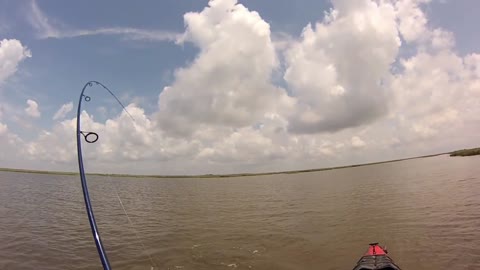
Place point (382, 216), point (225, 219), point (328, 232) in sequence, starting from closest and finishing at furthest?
point (328, 232)
point (382, 216)
point (225, 219)

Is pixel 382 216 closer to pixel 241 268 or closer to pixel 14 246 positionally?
pixel 241 268

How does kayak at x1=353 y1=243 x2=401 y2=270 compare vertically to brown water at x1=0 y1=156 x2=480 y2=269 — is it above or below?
above

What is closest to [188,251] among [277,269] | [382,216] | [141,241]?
[141,241]

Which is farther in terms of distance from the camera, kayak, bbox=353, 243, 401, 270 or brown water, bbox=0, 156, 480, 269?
brown water, bbox=0, 156, 480, 269

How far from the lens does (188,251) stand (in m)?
17.0

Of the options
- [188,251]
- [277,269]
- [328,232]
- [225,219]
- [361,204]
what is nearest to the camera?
[277,269]

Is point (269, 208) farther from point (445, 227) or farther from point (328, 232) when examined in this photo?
point (445, 227)

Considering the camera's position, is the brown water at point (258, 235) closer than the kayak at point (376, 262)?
No

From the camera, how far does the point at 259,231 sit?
21172 mm

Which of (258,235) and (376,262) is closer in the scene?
(376,262)

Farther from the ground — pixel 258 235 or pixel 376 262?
pixel 376 262

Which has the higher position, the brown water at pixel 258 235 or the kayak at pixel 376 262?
the kayak at pixel 376 262

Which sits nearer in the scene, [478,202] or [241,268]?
[241,268]

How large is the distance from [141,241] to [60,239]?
15.8 feet
